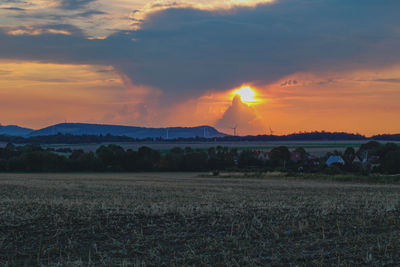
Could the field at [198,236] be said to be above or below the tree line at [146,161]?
below

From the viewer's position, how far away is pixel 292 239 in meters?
13.3

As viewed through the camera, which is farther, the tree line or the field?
the tree line

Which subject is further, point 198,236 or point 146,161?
point 146,161

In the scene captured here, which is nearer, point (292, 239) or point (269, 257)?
point (269, 257)

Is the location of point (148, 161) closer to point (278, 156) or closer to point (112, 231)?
point (278, 156)

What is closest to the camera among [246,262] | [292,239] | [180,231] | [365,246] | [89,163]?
[246,262]

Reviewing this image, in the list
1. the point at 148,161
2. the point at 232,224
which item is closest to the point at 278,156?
the point at 148,161

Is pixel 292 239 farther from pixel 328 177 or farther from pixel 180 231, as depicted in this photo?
pixel 328 177

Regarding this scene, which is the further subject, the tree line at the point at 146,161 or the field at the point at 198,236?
the tree line at the point at 146,161

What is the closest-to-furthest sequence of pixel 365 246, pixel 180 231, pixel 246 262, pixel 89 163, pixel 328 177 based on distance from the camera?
pixel 246 262 → pixel 365 246 → pixel 180 231 → pixel 328 177 → pixel 89 163

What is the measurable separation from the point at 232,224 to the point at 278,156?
90.5 meters

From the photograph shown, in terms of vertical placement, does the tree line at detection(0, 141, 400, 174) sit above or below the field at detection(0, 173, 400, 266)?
above

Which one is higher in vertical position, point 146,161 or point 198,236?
point 146,161

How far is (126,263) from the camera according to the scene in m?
10.8
